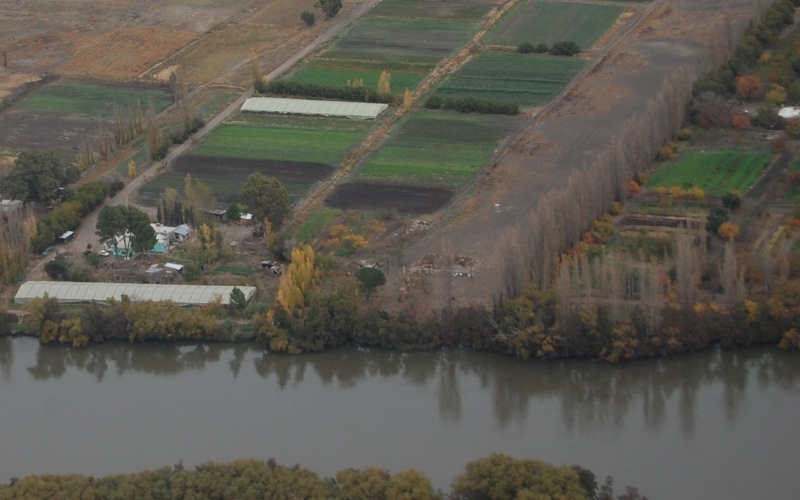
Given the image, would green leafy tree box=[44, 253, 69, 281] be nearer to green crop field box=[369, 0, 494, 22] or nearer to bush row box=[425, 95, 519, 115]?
bush row box=[425, 95, 519, 115]

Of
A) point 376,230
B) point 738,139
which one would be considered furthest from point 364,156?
point 738,139

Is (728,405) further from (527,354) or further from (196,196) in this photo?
(196,196)

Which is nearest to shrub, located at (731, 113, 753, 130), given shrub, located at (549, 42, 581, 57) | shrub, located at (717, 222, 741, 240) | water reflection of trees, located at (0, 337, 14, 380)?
shrub, located at (717, 222, 741, 240)

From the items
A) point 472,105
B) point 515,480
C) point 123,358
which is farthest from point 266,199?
point 515,480

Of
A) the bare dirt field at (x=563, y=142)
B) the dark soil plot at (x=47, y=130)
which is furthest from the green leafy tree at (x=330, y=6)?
the dark soil plot at (x=47, y=130)

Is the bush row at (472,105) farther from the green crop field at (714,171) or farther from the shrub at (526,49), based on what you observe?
the green crop field at (714,171)
